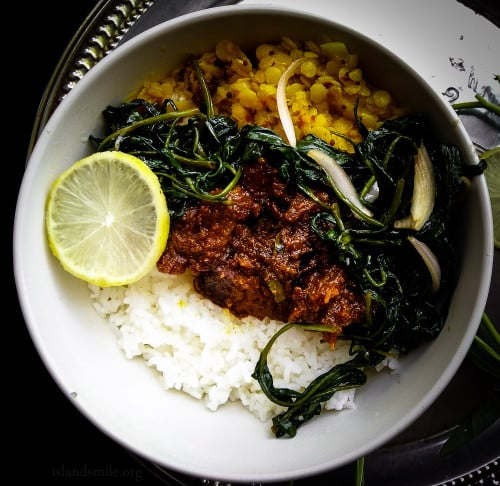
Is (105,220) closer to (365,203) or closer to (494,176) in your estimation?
(365,203)

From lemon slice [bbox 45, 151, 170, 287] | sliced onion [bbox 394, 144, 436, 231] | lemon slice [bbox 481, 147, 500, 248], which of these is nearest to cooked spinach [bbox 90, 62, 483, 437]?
sliced onion [bbox 394, 144, 436, 231]

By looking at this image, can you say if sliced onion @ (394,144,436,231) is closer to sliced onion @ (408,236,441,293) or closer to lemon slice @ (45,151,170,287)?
sliced onion @ (408,236,441,293)

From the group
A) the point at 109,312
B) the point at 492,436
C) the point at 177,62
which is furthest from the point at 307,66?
the point at 492,436

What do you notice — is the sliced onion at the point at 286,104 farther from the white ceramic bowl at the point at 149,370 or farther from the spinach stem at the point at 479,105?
the spinach stem at the point at 479,105

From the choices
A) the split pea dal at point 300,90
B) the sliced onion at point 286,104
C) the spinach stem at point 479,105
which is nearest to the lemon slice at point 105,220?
the split pea dal at point 300,90

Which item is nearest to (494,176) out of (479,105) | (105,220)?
(479,105)

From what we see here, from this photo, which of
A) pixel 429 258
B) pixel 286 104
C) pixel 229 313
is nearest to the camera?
pixel 429 258

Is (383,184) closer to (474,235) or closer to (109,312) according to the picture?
(474,235)
